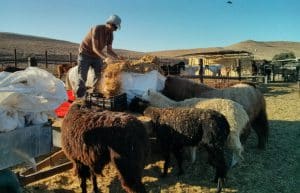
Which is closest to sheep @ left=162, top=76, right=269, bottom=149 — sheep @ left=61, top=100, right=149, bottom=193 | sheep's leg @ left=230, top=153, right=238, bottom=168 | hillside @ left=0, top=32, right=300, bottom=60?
sheep's leg @ left=230, top=153, right=238, bottom=168

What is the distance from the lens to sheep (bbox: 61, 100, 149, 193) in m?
4.76

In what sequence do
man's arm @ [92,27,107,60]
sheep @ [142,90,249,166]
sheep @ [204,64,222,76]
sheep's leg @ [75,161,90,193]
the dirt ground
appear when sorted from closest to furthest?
sheep's leg @ [75,161,90,193] < the dirt ground < sheep @ [142,90,249,166] < man's arm @ [92,27,107,60] < sheep @ [204,64,222,76]

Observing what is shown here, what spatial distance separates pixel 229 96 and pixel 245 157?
1505 millimetres

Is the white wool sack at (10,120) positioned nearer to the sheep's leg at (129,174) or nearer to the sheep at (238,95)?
the sheep's leg at (129,174)

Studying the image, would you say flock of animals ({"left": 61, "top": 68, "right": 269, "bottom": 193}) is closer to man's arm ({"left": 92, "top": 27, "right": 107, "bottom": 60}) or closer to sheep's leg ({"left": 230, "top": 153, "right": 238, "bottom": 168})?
→ sheep's leg ({"left": 230, "top": 153, "right": 238, "bottom": 168})

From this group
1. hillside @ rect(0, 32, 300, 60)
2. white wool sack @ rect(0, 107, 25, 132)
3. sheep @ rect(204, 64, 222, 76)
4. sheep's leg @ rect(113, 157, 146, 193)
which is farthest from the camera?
hillside @ rect(0, 32, 300, 60)

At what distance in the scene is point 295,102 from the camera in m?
15.6

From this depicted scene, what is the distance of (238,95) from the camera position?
8.58 meters

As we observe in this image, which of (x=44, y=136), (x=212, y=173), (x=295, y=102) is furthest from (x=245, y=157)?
(x=295, y=102)

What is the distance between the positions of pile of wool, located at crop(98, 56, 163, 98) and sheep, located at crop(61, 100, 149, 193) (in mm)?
1996

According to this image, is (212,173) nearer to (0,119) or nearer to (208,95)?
(208,95)

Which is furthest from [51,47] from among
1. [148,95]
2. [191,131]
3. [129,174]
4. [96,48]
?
[129,174]

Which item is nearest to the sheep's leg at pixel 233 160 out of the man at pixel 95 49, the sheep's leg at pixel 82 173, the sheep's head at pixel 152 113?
the sheep's head at pixel 152 113

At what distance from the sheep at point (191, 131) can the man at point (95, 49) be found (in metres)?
1.86
